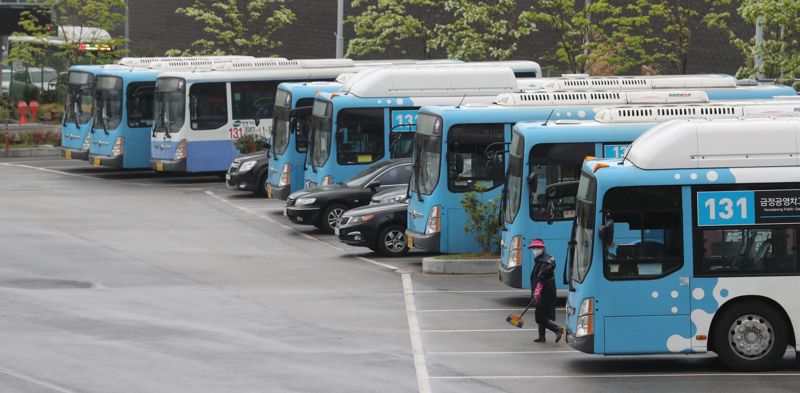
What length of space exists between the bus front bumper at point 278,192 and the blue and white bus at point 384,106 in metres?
1.87

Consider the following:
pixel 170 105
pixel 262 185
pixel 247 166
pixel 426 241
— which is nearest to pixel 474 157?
pixel 426 241

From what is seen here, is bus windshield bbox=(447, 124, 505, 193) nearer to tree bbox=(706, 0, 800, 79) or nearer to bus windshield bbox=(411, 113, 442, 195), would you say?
bus windshield bbox=(411, 113, 442, 195)

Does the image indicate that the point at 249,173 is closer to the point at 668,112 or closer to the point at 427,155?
the point at 427,155

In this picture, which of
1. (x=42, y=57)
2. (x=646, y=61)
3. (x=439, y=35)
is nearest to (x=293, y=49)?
(x=42, y=57)

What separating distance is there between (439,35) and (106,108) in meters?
12.0

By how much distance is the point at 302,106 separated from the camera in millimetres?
33906

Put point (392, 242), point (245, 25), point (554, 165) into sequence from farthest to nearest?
point (245, 25) < point (392, 242) < point (554, 165)

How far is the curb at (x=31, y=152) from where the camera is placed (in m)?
47.3

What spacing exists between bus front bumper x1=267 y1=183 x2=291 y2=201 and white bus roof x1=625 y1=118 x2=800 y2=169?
16.7 meters

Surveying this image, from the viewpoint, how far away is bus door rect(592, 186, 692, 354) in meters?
16.4

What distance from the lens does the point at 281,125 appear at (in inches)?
1329

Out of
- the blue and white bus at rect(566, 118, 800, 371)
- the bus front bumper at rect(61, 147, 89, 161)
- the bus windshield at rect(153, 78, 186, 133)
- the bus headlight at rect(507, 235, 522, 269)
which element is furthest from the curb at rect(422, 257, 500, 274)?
the bus front bumper at rect(61, 147, 89, 161)

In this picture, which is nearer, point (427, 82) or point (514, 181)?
point (514, 181)

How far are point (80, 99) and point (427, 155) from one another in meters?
20.3
